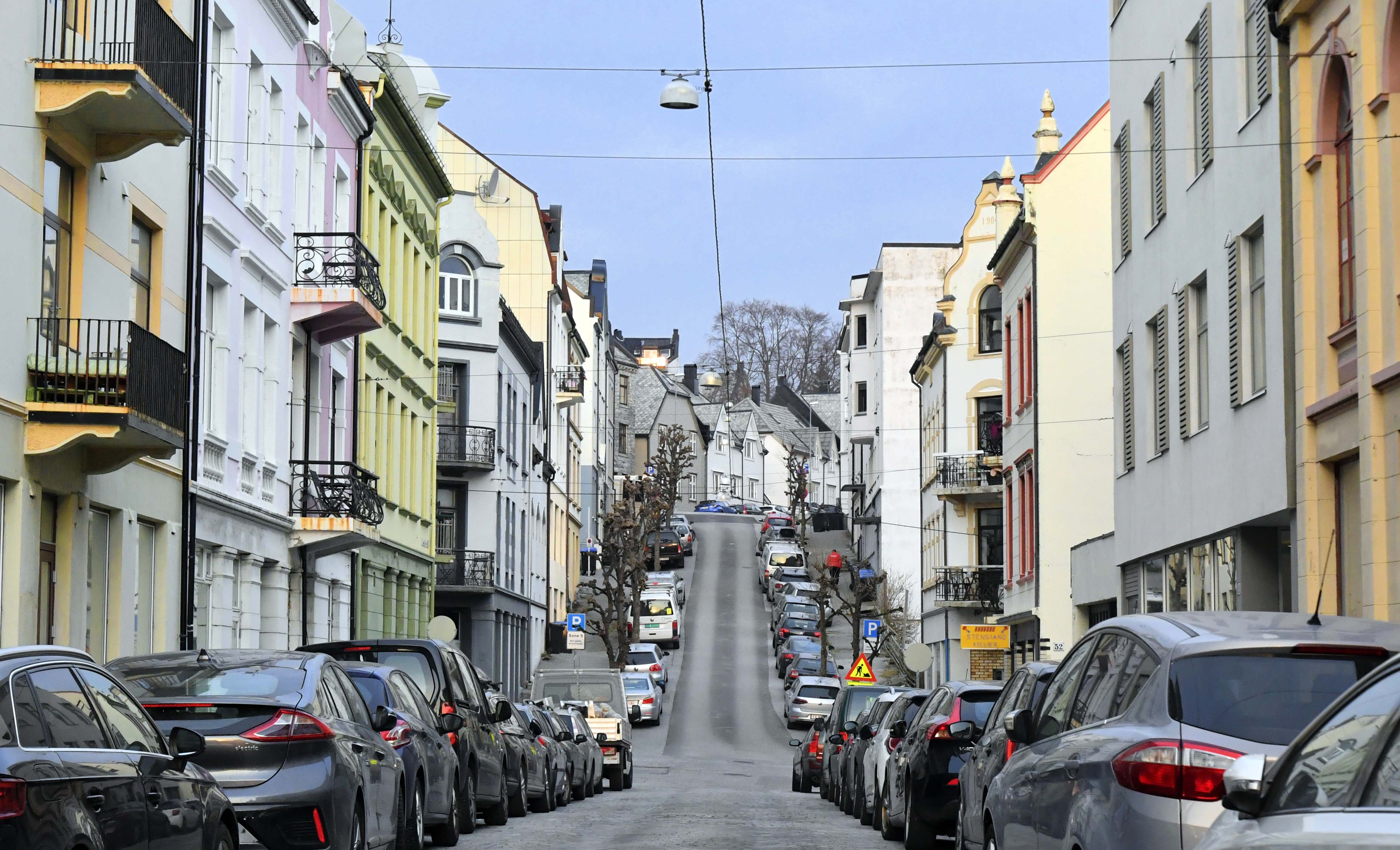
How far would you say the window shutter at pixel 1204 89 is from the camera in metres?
23.5

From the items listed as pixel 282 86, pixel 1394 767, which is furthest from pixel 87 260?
pixel 1394 767

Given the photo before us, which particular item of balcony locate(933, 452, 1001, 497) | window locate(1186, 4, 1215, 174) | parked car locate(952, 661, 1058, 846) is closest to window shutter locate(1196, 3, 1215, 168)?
window locate(1186, 4, 1215, 174)

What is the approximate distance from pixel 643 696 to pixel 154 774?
136ft

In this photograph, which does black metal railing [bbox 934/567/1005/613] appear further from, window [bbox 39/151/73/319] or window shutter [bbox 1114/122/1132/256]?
window [bbox 39/151/73/319]

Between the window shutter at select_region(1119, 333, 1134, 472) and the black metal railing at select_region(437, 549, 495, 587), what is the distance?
25.8 m

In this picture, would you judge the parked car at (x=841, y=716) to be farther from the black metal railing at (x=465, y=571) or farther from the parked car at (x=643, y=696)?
the black metal railing at (x=465, y=571)

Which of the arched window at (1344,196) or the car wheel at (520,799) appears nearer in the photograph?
the arched window at (1344,196)

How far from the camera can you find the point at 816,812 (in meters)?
22.5

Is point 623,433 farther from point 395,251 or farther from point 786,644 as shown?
point 395,251

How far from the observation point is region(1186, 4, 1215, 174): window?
23469 mm

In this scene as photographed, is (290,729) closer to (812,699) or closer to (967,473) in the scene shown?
(812,699)

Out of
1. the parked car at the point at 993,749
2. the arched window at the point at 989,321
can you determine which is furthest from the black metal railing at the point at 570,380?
the parked car at the point at 993,749

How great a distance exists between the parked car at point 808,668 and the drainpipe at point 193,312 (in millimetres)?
31306

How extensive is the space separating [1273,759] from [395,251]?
33.3 meters
